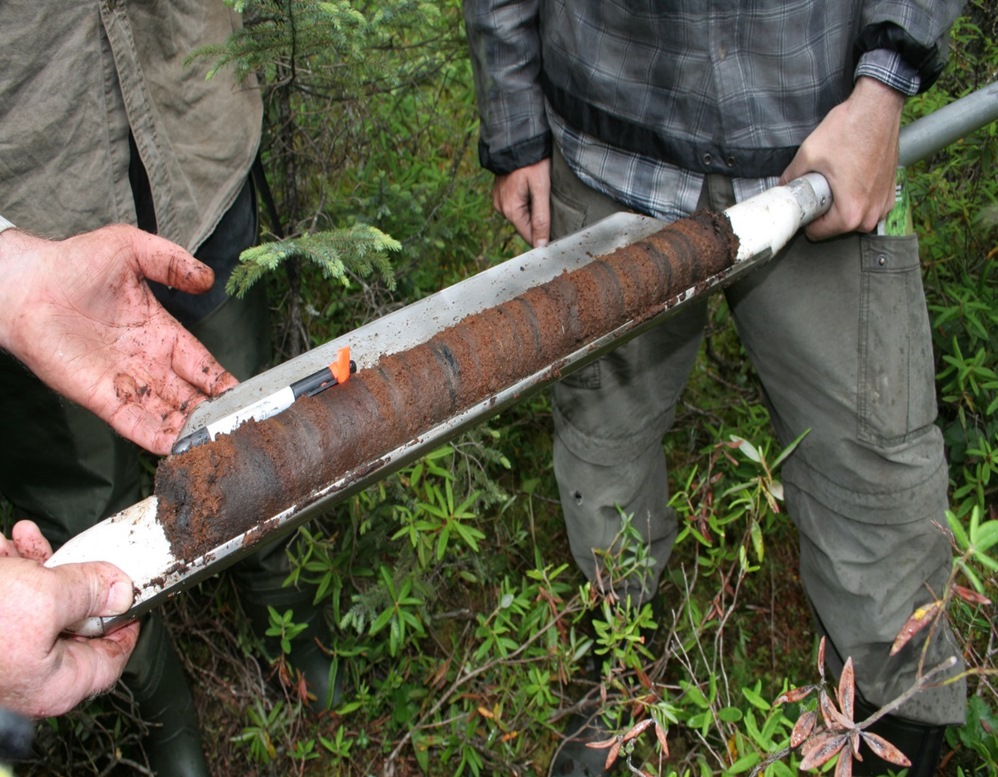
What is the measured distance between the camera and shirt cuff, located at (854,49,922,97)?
6.07 ft

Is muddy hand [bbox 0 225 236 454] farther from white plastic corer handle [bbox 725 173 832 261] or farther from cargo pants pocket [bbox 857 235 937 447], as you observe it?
cargo pants pocket [bbox 857 235 937 447]

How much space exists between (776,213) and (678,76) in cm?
49

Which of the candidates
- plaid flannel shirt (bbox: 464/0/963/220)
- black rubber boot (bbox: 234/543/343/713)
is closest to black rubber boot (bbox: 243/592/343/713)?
black rubber boot (bbox: 234/543/343/713)

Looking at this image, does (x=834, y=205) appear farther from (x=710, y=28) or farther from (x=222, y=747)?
(x=222, y=747)

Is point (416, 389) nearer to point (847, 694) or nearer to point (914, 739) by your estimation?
point (847, 694)

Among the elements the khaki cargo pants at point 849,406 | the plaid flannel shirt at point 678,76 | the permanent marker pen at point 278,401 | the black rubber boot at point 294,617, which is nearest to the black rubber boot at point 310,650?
the black rubber boot at point 294,617

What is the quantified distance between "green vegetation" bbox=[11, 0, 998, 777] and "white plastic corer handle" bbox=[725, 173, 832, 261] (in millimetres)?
491

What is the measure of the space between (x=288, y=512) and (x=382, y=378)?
0.32 m

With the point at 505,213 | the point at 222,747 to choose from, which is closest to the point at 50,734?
the point at 222,747

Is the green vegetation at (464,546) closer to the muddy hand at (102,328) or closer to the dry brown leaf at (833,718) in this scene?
the muddy hand at (102,328)

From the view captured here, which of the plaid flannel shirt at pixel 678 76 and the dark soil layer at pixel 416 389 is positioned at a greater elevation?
the plaid flannel shirt at pixel 678 76

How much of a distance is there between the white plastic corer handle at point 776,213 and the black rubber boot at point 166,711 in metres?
2.07

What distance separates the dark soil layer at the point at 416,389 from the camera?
1406mm

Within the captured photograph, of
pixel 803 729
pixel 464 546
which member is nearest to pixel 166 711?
pixel 464 546
